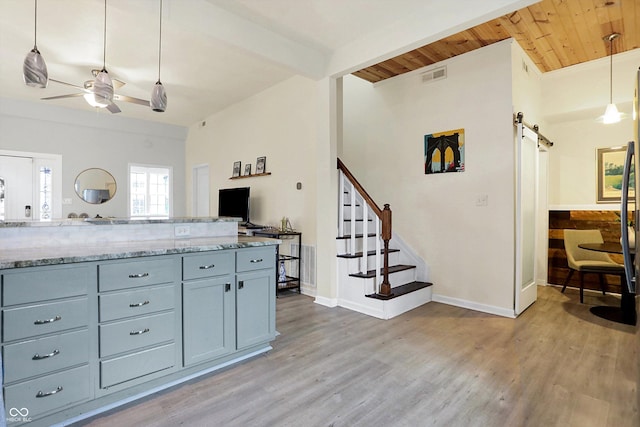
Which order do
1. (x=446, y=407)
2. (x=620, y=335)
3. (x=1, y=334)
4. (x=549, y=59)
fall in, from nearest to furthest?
(x=1, y=334) → (x=446, y=407) → (x=620, y=335) → (x=549, y=59)

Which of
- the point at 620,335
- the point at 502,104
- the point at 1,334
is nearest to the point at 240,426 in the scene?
the point at 1,334

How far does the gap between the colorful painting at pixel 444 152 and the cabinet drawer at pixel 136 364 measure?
3.42m

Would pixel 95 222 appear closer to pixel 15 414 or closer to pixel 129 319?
pixel 129 319

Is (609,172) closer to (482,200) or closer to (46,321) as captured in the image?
(482,200)

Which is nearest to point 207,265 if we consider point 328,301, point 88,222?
point 88,222

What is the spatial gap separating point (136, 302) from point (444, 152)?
3.56 meters

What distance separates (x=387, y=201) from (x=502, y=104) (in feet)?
5.88

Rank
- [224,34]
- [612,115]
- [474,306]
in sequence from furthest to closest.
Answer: [474,306]
[612,115]
[224,34]

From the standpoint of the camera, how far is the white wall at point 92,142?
5.78 meters

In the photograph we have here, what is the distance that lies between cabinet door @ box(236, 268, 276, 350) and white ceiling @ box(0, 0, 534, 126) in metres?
2.17

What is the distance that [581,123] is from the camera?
4602 millimetres

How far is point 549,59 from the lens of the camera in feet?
13.3

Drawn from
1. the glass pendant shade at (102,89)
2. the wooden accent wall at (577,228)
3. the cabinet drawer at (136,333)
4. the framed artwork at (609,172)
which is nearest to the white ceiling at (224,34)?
the glass pendant shade at (102,89)

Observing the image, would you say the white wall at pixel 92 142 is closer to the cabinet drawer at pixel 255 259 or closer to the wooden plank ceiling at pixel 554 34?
the wooden plank ceiling at pixel 554 34
